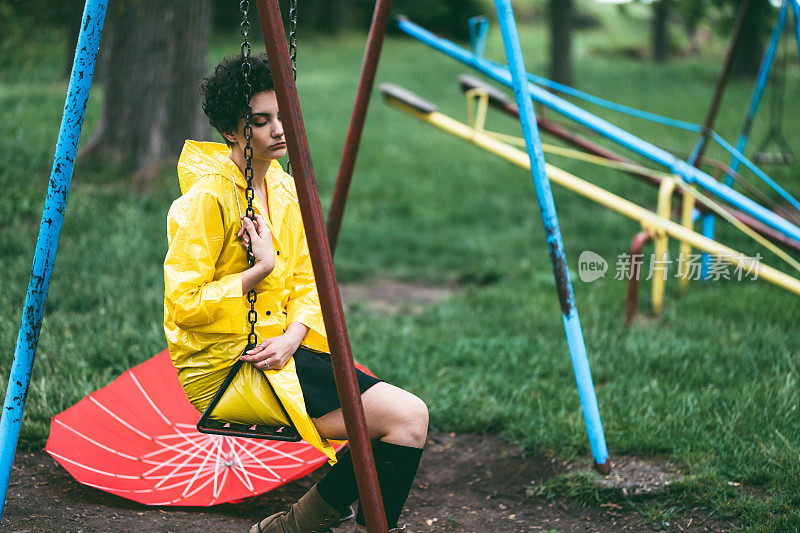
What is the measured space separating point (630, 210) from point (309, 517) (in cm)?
236

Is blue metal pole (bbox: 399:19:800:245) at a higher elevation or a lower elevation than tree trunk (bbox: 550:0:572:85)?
lower

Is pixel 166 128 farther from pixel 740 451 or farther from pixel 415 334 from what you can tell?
pixel 740 451

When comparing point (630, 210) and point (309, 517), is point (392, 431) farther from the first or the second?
point (630, 210)

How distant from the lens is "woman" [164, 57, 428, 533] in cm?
192

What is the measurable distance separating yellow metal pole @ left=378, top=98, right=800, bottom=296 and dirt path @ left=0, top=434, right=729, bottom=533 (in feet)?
4.24

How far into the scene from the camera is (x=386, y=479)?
205cm

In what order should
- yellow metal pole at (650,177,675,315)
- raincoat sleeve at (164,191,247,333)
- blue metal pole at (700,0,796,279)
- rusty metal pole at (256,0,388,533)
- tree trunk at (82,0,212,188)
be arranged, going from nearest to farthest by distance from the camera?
rusty metal pole at (256,0,388,533) < raincoat sleeve at (164,191,247,333) < yellow metal pole at (650,177,675,315) < blue metal pole at (700,0,796,279) < tree trunk at (82,0,212,188)

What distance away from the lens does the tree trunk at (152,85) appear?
19.1ft

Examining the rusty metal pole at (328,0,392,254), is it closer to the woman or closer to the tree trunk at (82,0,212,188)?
the woman

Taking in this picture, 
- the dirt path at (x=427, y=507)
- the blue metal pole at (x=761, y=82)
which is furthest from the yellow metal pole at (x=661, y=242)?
the dirt path at (x=427, y=507)

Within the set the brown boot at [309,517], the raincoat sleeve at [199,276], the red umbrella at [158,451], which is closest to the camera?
the raincoat sleeve at [199,276]

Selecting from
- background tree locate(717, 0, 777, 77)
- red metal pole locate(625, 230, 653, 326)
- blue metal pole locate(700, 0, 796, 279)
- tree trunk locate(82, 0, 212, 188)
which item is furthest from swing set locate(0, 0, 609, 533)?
background tree locate(717, 0, 777, 77)

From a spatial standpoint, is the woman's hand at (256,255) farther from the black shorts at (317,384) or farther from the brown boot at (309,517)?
the brown boot at (309,517)

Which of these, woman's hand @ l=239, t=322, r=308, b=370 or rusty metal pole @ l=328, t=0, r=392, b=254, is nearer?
woman's hand @ l=239, t=322, r=308, b=370
